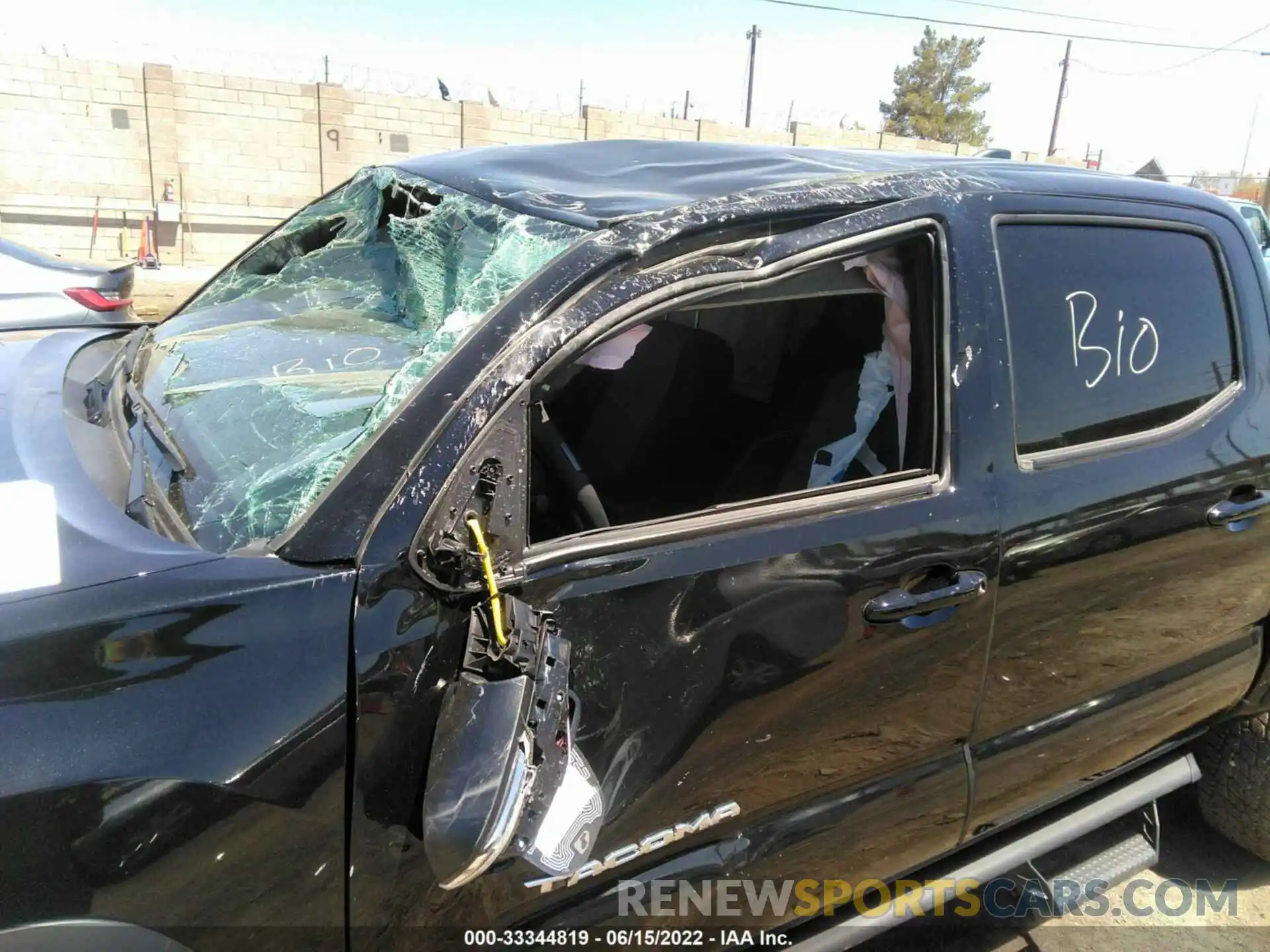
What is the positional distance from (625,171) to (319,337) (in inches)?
30.3

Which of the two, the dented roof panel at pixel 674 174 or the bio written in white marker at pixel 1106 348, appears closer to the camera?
the dented roof panel at pixel 674 174

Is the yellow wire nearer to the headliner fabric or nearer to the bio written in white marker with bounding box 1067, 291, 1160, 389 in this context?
the headliner fabric

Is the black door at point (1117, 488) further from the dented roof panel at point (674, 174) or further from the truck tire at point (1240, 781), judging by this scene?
the truck tire at point (1240, 781)

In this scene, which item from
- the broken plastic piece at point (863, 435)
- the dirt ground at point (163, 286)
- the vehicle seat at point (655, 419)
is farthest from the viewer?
the dirt ground at point (163, 286)

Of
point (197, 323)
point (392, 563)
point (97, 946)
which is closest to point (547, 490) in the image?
point (392, 563)

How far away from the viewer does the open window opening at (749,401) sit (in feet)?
5.82

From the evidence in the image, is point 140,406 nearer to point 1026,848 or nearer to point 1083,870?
point 1026,848

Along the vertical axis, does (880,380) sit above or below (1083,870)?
above

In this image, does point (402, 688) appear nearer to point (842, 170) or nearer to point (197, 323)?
point (842, 170)

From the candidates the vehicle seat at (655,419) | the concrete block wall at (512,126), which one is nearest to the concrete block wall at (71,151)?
the concrete block wall at (512,126)

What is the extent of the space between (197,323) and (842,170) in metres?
1.64

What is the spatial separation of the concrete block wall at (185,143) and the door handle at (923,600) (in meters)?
14.6

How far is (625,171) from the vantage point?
203cm

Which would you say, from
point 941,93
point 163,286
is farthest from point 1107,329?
point 941,93
